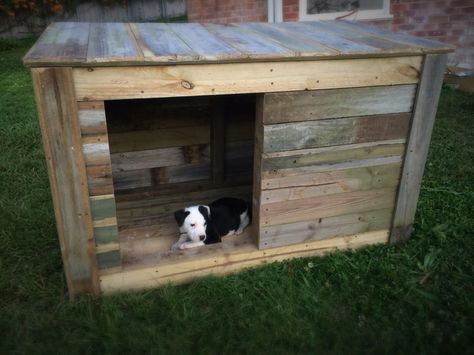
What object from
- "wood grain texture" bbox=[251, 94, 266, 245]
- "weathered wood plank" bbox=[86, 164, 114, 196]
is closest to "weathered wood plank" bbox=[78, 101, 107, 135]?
"weathered wood plank" bbox=[86, 164, 114, 196]

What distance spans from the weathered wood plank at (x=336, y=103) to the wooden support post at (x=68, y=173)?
1.15m

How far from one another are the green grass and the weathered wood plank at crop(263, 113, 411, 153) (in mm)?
926

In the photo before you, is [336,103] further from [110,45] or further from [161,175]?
[161,175]

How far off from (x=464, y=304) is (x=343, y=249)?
0.90 metres

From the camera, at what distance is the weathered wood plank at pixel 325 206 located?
2973 millimetres

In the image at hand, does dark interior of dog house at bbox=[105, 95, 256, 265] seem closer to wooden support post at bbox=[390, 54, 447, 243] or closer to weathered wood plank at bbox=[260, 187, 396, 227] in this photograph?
weathered wood plank at bbox=[260, 187, 396, 227]

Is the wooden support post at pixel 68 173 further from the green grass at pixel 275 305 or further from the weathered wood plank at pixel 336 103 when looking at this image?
the weathered wood plank at pixel 336 103

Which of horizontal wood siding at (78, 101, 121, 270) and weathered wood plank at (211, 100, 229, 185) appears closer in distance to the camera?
horizontal wood siding at (78, 101, 121, 270)

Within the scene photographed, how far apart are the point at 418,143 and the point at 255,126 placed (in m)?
1.19

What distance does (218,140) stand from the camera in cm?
396

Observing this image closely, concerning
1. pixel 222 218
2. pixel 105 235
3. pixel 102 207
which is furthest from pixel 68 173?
pixel 222 218

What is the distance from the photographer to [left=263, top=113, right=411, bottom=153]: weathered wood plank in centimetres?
273

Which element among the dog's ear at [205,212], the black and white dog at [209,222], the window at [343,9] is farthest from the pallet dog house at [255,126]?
the window at [343,9]

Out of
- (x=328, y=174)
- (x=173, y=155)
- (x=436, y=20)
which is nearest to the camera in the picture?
(x=328, y=174)
